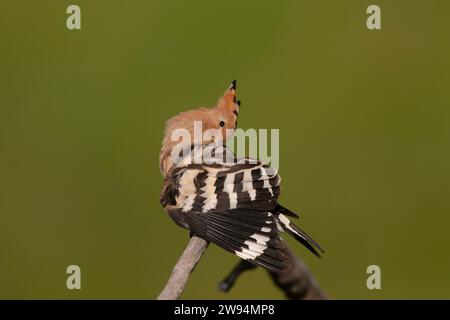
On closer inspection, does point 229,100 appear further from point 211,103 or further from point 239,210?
point 211,103

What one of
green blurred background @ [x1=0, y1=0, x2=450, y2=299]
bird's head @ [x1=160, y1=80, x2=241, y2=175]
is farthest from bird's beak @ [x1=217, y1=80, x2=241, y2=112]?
green blurred background @ [x1=0, y1=0, x2=450, y2=299]

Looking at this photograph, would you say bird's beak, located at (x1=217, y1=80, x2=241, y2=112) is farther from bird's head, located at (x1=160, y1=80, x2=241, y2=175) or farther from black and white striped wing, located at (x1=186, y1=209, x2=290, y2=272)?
black and white striped wing, located at (x1=186, y1=209, x2=290, y2=272)

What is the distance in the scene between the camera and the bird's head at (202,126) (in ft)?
8.03

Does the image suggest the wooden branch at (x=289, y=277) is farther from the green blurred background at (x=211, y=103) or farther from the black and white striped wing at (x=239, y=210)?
the green blurred background at (x=211, y=103)

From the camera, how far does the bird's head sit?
245cm

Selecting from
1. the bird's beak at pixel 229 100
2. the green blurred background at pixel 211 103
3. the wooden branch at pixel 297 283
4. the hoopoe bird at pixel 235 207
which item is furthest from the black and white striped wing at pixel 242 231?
the green blurred background at pixel 211 103

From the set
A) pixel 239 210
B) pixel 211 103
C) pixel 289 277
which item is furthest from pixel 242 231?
pixel 211 103

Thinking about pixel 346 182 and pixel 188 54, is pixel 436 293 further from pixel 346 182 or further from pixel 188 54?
pixel 188 54

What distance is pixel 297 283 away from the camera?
252 cm

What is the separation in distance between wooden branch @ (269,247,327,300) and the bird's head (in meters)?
0.41

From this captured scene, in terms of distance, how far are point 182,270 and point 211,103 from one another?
7.60 feet

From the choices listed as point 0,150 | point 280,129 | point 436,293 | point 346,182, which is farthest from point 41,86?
point 436,293

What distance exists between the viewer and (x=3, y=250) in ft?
13.3

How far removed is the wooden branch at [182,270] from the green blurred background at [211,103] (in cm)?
173
